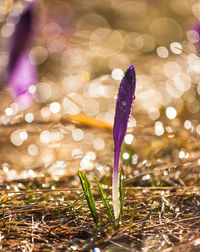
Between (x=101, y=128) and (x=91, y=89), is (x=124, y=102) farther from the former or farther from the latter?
(x=91, y=89)

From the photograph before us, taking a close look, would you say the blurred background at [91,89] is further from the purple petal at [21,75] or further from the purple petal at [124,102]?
the purple petal at [124,102]

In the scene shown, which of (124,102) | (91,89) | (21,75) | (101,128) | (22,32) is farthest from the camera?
(91,89)

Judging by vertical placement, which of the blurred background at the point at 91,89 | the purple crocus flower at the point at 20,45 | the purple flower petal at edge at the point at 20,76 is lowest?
the blurred background at the point at 91,89

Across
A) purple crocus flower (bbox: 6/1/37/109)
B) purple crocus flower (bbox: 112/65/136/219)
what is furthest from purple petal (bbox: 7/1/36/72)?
purple crocus flower (bbox: 112/65/136/219)

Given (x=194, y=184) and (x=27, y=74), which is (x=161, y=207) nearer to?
(x=194, y=184)

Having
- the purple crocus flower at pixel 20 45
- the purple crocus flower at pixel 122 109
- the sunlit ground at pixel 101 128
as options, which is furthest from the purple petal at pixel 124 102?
the purple crocus flower at pixel 20 45

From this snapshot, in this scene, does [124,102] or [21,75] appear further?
[21,75]

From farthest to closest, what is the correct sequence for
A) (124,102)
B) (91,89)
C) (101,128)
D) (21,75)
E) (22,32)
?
1. (91,89)
2. (101,128)
3. (21,75)
4. (22,32)
5. (124,102)

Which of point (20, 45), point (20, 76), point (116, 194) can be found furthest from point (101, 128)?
point (116, 194)

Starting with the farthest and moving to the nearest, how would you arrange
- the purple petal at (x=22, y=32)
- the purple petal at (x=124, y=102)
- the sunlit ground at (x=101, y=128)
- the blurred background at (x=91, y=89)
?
1. the blurred background at (x=91, y=89)
2. the purple petal at (x=22, y=32)
3. the sunlit ground at (x=101, y=128)
4. the purple petal at (x=124, y=102)

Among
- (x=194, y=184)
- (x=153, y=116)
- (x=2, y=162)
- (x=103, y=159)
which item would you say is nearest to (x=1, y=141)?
(x=2, y=162)
